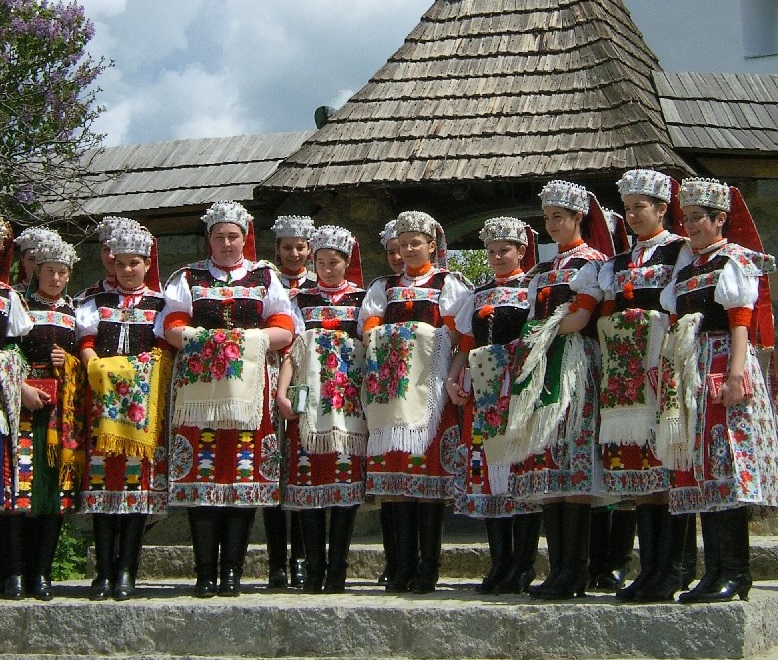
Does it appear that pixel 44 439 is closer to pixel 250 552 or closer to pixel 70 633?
pixel 70 633

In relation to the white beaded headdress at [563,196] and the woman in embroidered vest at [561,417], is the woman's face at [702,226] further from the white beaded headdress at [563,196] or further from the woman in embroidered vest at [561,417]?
the white beaded headdress at [563,196]

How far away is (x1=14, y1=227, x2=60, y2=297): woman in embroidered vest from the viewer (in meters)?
6.20

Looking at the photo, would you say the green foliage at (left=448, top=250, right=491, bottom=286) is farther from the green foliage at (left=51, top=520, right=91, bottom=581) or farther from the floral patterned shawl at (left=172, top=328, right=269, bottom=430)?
the floral patterned shawl at (left=172, top=328, right=269, bottom=430)

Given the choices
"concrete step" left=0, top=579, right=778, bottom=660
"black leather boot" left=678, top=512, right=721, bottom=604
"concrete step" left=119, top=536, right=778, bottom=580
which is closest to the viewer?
"concrete step" left=0, top=579, right=778, bottom=660

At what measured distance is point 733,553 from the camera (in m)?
4.92

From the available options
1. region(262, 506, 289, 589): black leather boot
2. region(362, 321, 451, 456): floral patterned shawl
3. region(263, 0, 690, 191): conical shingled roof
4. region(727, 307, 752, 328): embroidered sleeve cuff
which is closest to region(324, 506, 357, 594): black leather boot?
region(362, 321, 451, 456): floral patterned shawl

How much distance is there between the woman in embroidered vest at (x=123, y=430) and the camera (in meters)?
5.82

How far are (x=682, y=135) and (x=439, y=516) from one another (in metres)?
3.97

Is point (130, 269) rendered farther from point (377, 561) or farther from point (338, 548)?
point (377, 561)

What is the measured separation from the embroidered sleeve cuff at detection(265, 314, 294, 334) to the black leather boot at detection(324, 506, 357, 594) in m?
0.85

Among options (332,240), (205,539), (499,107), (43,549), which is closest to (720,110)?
(499,107)

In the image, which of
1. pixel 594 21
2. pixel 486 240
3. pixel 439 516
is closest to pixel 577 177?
pixel 594 21

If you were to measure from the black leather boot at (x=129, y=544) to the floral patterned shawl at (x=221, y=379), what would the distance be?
48 centimetres

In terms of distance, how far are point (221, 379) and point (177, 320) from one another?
388 mm
